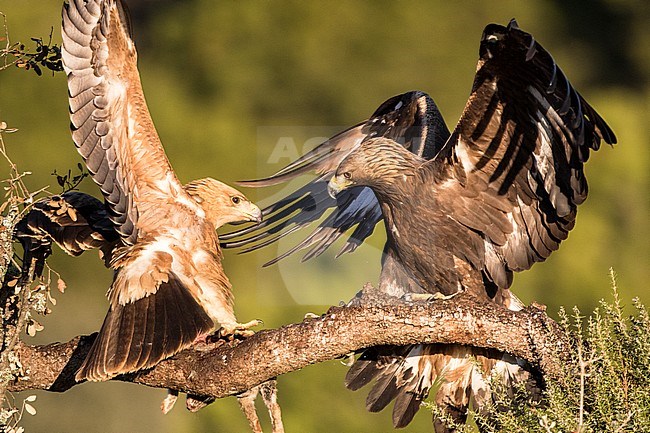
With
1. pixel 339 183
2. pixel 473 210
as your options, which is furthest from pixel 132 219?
pixel 473 210

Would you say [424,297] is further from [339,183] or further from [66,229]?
[66,229]

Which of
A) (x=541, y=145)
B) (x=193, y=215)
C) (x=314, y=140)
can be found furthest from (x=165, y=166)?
(x=314, y=140)

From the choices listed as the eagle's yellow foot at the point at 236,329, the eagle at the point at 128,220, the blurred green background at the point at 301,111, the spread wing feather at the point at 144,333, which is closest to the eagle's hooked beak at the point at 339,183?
the eagle at the point at 128,220

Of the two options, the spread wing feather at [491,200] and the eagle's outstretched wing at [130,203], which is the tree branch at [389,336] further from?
the spread wing feather at [491,200]

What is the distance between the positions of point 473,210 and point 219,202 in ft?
2.47

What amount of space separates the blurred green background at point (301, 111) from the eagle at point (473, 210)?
1.82 metres

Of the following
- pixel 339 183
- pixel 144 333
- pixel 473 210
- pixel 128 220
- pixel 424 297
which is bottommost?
pixel 144 333

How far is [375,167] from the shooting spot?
2.78 metres

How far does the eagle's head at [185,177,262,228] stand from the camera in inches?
109

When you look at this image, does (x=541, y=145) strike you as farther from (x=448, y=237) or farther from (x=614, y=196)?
(x=614, y=196)

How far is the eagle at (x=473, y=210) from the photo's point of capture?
2496 millimetres

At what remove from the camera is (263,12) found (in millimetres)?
5660

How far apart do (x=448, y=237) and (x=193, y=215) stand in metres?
0.74

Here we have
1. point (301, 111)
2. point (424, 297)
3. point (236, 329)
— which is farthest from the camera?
point (301, 111)
